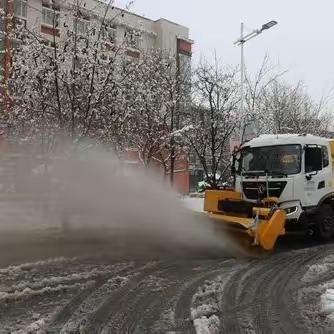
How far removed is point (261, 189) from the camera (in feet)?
36.2

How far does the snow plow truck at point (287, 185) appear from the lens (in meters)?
10.8

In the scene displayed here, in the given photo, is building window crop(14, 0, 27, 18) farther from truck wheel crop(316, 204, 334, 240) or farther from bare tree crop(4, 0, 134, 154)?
truck wheel crop(316, 204, 334, 240)

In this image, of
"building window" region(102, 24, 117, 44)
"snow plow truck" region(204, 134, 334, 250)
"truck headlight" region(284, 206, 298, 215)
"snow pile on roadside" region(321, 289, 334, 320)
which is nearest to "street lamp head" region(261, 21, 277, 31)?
Result: "building window" region(102, 24, 117, 44)

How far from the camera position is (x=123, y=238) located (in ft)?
31.1

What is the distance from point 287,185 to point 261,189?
23.5 inches

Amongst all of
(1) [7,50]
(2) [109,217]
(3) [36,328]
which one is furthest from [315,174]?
(1) [7,50]

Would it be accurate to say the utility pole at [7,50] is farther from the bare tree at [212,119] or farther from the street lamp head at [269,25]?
the street lamp head at [269,25]

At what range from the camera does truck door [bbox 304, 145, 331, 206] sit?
36.0 feet

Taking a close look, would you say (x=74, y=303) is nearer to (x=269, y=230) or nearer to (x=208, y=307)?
(x=208, y=307)

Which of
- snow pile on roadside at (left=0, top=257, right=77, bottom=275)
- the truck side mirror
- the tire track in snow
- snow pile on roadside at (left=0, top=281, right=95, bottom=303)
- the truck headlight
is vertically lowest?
the tire track in snow

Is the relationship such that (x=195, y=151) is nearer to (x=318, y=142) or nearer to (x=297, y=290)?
(x=318, y=142)

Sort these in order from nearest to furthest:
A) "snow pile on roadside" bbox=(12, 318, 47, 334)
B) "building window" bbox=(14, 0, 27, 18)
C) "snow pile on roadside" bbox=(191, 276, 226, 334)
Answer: "snow pile on roadside" bbox=(12, 318, 47, 334) → "snow pile on roadside" bbox=(191, 276, 226, 334) → "building window" bbox=(14, 0, 27, 18)

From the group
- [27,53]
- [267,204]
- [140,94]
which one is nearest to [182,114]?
[140,94]

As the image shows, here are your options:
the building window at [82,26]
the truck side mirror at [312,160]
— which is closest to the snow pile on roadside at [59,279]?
the truck side mirror at [312,160]
